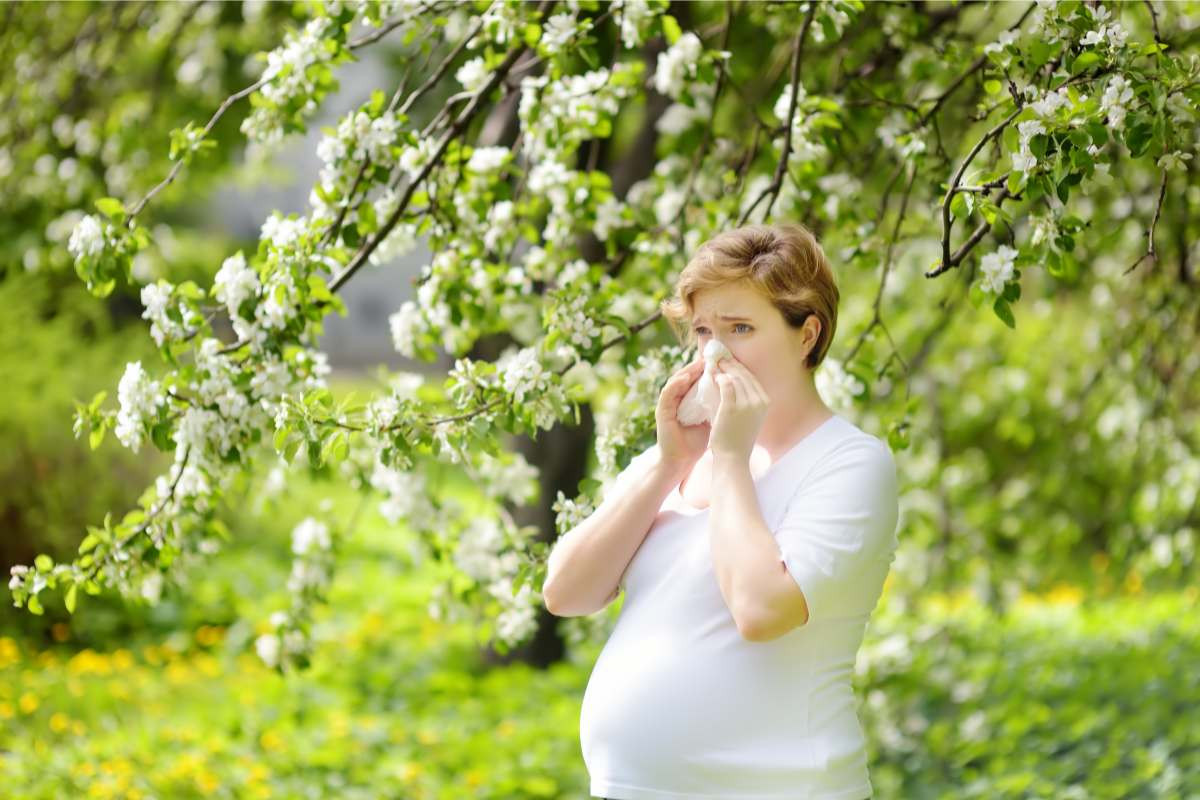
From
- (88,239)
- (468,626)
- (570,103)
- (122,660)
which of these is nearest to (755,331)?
(570,103)

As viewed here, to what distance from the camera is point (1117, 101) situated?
6.63 feet

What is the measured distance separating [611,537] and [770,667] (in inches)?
12.6

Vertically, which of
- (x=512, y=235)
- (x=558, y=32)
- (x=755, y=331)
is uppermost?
(x=558, y=32)

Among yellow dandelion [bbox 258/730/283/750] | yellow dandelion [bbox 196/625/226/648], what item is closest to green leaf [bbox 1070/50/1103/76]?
yellow dandelion [bbox 258/730/283/750]

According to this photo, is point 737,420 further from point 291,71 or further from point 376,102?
point 291,71

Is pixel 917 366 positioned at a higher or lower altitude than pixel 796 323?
higher

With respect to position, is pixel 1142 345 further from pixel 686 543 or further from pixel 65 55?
pixel 65 55

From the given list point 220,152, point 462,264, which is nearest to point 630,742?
point 462,264

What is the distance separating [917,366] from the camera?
580 cm

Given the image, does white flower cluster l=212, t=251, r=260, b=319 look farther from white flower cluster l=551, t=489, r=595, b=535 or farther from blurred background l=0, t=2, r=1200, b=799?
blurred background l=0, t=2, r=1200, b=799

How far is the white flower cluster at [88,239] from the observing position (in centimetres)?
273

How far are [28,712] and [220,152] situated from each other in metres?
3.09

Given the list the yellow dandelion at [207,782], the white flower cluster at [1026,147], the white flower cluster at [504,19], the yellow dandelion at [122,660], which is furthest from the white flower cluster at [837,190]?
the yellow dandelion at [122,660]

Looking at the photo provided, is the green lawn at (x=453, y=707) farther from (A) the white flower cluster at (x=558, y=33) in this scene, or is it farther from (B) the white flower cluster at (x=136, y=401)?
(A) the white flower cluster at (x=558, y=33)
